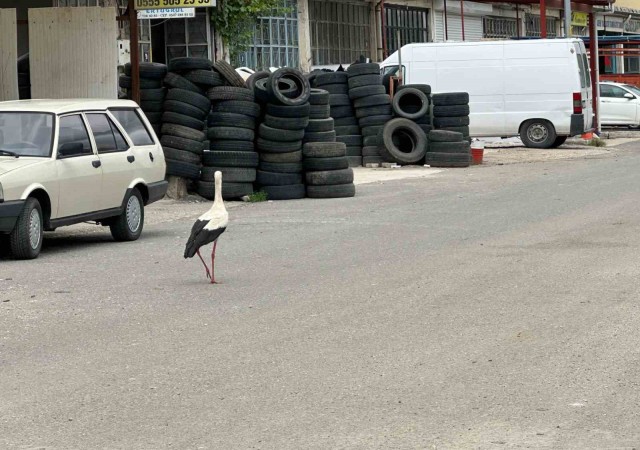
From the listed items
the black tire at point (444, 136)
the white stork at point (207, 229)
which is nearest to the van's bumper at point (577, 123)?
the black tire at point (444, 136)

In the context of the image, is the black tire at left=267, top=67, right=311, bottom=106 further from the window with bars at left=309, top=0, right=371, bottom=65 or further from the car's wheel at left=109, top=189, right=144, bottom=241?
the window with bars at left=309, top=0, right=371, bottom=65

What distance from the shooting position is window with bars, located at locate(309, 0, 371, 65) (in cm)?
3628

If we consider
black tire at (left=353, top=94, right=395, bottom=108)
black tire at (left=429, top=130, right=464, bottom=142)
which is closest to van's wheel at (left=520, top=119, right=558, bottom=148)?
black tire at (left=429, top=130, right=464, bottom=142)

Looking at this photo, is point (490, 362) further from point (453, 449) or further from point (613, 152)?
point (613, 152)

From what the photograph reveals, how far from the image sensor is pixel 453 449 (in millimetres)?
5758

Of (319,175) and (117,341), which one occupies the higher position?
(319,175)

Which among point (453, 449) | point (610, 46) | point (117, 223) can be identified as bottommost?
point (453, 449)

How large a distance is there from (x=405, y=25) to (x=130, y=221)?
28.5 meters

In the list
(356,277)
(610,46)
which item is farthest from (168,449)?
(610,46)

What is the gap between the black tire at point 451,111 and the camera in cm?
2577

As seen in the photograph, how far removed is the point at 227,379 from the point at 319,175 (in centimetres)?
1237

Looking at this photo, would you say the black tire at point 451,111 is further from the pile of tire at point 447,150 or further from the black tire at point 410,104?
the pile of tire at point 447,150

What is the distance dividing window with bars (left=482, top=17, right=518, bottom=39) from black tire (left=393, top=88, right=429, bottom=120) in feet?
70.4

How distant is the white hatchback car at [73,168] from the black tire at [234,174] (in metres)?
3.70
